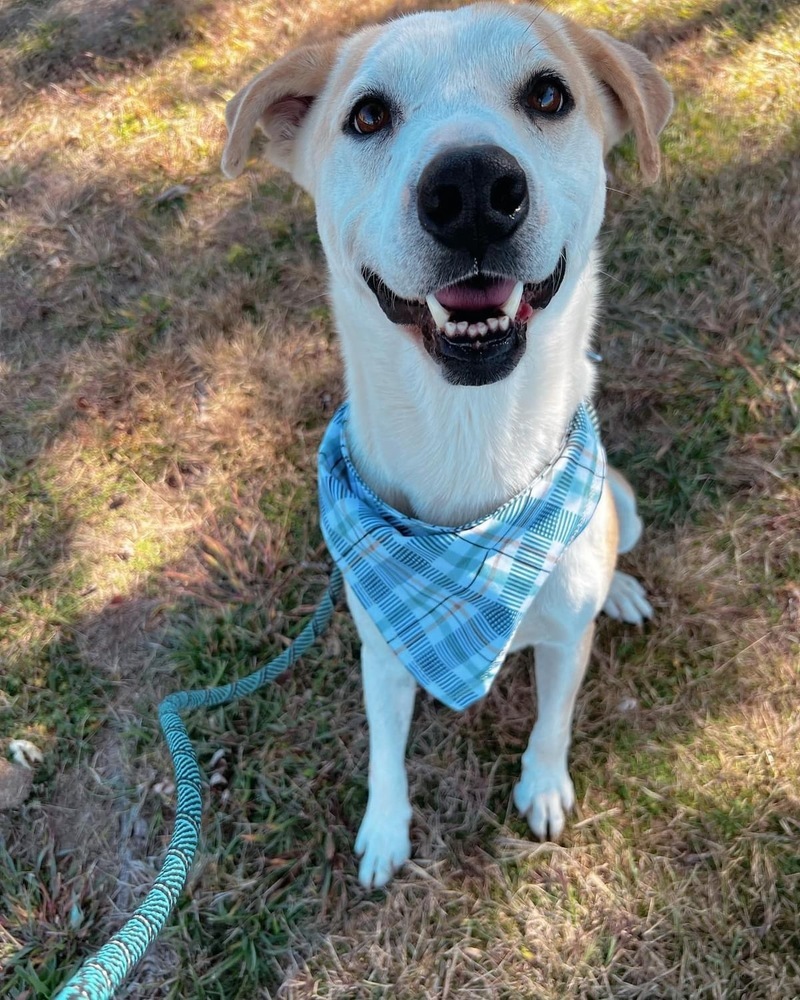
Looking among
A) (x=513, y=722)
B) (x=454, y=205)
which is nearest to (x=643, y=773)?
(x=513, y=722)

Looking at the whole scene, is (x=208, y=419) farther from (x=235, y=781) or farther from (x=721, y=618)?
(x=721, y=618)

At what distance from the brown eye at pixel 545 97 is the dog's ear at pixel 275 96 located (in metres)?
0.65

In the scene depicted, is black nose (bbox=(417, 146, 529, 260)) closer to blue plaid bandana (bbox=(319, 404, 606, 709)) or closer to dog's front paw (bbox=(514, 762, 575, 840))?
blue plaid bandana (bbox=(319, 404, 606, 709))

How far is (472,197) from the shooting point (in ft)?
4.94

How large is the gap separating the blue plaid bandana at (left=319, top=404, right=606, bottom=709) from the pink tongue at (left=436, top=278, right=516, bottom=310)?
0.61 m

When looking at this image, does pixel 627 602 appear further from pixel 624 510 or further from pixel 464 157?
pixel 464 157

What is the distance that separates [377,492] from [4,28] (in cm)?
529

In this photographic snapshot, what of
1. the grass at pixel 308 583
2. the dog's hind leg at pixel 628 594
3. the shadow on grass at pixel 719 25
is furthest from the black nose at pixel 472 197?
the shadow on grass at pixel 719 25

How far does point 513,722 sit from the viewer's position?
2.95 metres

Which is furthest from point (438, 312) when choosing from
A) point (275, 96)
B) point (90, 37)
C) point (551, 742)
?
point (90, 37)

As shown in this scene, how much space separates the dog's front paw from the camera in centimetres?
268

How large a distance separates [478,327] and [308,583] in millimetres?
1880

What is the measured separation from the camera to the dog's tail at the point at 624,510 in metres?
2.85

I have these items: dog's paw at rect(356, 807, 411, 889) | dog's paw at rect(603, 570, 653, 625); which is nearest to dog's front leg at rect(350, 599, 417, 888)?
dog's paw at rect(356, 807, 411, 889)
